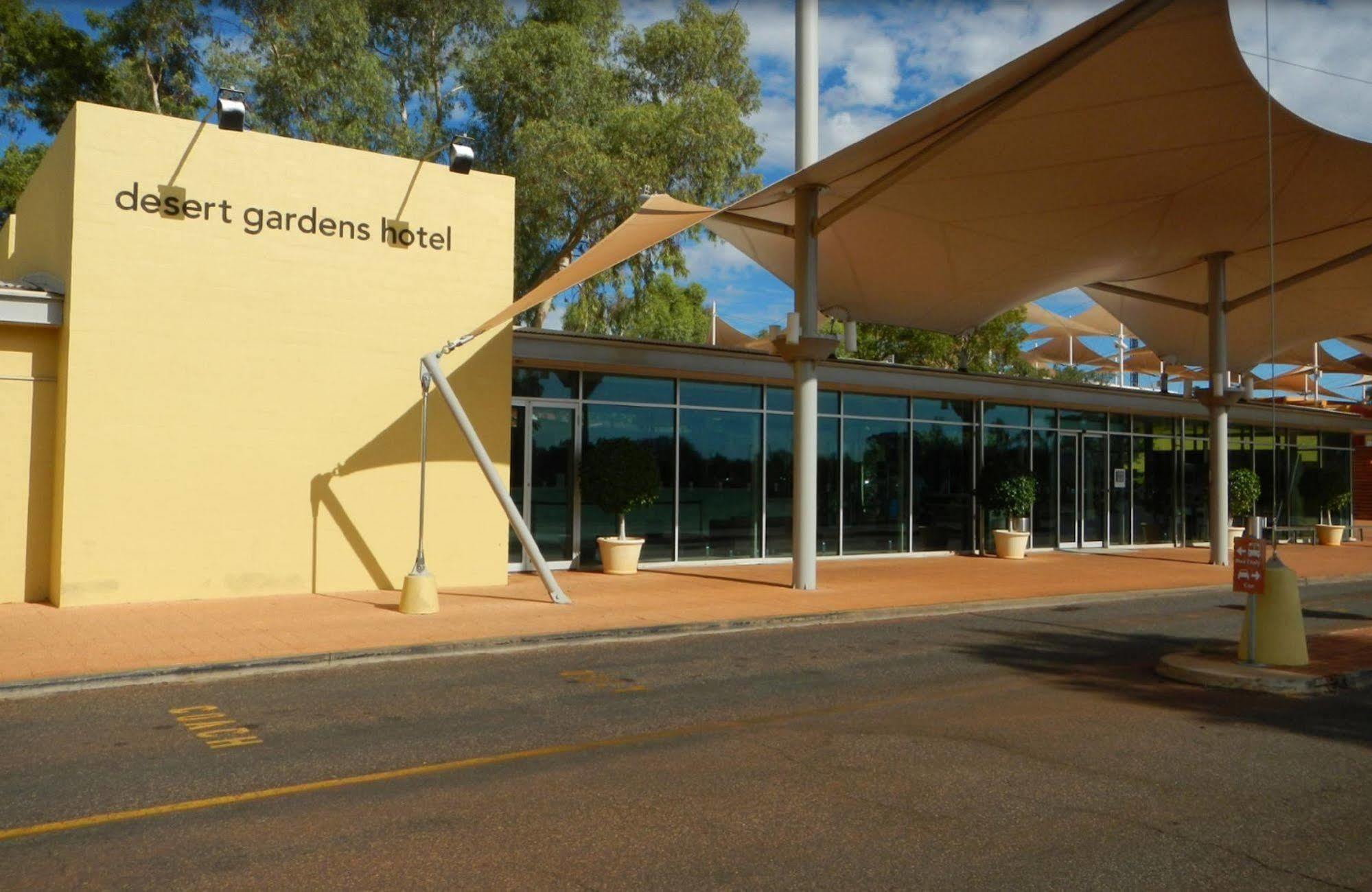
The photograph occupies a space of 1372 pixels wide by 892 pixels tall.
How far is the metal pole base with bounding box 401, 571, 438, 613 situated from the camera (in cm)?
1253

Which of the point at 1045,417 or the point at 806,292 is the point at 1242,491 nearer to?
the point at 1045,417

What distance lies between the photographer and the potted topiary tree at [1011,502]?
2228 centimetres

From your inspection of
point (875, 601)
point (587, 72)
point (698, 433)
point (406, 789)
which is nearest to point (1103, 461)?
point (698, 433)

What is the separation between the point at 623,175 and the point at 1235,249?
15943 mm

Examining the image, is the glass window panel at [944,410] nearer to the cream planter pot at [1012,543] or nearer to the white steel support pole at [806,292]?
the cream planter pot at [1012,543]

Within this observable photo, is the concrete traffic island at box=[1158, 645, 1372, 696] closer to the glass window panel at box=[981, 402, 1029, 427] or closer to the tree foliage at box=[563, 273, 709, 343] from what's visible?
the glass window panel at box=[981, 402, 1029, 427]

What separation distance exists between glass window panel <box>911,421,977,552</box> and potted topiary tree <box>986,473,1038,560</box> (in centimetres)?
96

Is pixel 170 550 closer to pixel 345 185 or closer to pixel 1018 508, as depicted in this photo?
pixel 345 185

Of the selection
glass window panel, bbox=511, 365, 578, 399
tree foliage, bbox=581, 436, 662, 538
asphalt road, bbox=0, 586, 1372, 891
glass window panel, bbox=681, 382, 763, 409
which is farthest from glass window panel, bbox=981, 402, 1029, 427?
asphalt road, bbox=0, 586, 1372, 891

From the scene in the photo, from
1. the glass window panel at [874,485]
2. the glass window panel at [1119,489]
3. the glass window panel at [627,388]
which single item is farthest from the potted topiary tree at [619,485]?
the glass window panel at [1119,489]

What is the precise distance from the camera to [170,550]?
43.4 ft

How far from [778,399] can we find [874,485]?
10.1 feet

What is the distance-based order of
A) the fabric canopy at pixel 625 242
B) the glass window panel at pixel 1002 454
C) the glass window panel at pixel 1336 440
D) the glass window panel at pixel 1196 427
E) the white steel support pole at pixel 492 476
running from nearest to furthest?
the fabric canopy at pixel 625 242, the white steel support pole at pixel 492 476, the glass window panel at pixel 1002 454, the glass window panel at pixel 1196 427, the glass window panel at pixel 1336 440

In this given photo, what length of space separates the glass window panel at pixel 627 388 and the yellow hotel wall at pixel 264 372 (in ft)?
9.10
